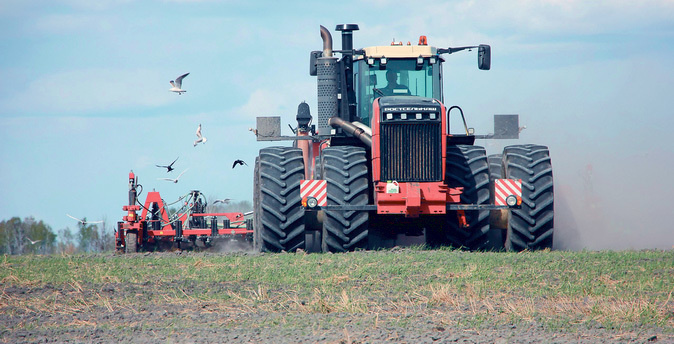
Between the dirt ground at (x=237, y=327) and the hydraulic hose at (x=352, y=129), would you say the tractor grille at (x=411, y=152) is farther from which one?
the dirt ground at (x=237, y=327)

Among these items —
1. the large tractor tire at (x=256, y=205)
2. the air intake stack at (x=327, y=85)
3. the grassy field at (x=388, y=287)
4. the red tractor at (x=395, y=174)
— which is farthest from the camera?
the large tractor tire at (x=256, y=205)

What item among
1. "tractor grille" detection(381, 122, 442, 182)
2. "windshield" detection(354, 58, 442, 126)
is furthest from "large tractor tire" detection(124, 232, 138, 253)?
"tractor grille" detection(381, 122, 442, 182)

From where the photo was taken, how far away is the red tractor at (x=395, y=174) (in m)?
13.5

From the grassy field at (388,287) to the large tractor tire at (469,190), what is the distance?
2.86 ft

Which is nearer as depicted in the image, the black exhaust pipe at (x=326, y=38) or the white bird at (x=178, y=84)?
the black exhaust pipe at (x=326, y=38)

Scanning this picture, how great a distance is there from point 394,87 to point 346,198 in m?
2.73

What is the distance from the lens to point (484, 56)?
14.8 m

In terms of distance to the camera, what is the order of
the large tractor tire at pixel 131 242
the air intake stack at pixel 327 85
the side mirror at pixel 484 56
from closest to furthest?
the side mirror at pixel 484 56
the air intake stack at pixel 327 85
the large tractor tire at pixel 131 242

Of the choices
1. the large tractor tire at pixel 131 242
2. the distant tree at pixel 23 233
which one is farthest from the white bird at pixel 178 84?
the distant tree at pixel 23 233

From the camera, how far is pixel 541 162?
1438 cm

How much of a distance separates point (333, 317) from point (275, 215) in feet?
19.6

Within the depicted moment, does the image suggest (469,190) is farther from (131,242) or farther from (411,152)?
(131,242)

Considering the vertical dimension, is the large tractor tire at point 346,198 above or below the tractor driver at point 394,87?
below

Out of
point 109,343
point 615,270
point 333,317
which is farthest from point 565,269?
point 109,343
